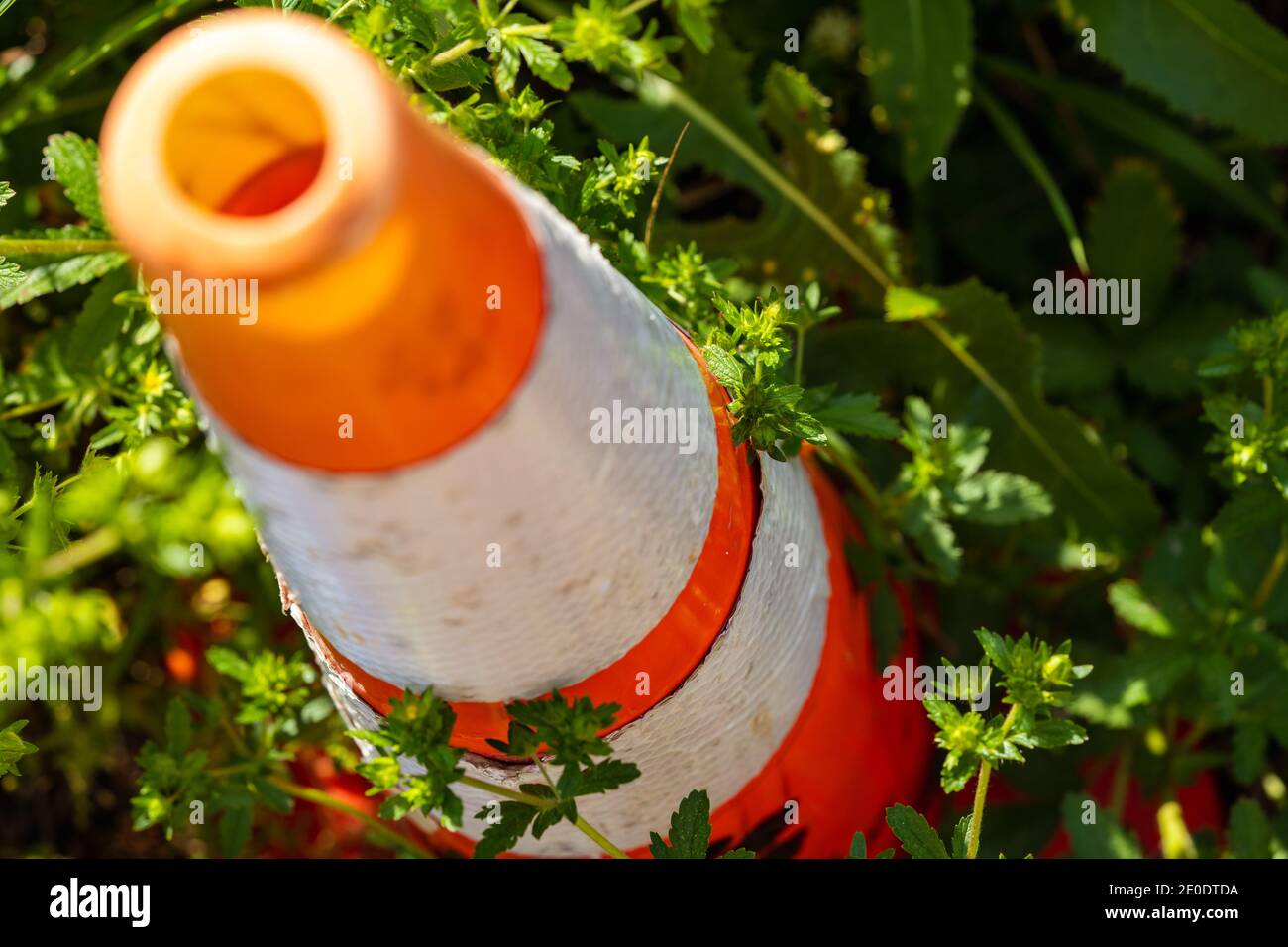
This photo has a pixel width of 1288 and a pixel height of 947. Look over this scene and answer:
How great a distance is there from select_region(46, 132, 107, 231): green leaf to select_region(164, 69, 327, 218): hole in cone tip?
544 millimetres

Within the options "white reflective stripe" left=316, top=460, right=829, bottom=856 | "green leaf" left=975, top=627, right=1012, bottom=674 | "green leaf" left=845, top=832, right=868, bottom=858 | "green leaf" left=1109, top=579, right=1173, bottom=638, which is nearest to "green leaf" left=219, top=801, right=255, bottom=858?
"white reflective stripe" left=316, top=460, right=829, bottom=856

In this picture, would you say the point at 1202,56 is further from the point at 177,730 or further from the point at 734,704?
the point at 177,730

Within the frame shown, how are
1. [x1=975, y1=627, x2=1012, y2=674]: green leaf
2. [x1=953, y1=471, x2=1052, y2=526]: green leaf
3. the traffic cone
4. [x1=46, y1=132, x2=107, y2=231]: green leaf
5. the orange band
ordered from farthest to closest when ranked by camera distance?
1. [x1=953, y1=471, x2=1052, y2=526]: green leaf
2. [x1=46, y1=132, x2=107, y2=231]: green leaf
3. [x1=975, y1=627, x2=1012, y2=674]: green leaf
4. the orange band
5. the traffic cone

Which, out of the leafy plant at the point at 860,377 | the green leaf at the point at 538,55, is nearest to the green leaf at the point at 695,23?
the leafy plant at the point at 860,377

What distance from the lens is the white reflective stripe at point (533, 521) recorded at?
602 mm

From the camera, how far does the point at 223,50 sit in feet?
1.73

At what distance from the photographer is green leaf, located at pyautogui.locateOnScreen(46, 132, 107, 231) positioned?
105 centimetres

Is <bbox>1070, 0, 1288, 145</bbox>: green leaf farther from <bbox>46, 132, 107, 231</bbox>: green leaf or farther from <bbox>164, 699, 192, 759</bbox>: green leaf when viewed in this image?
<bbox>164, 699, 192, 759</bbox>: green leaf

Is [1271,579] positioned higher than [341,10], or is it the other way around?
[341,10]

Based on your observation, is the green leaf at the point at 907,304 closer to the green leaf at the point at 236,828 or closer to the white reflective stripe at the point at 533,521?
the white reflective stripe at the point at 533,521

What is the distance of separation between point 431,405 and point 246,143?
0.14 m

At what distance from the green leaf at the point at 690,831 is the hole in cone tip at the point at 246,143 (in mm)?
542

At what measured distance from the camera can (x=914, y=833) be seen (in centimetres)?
97

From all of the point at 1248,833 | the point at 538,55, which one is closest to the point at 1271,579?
the point at 1248,833
